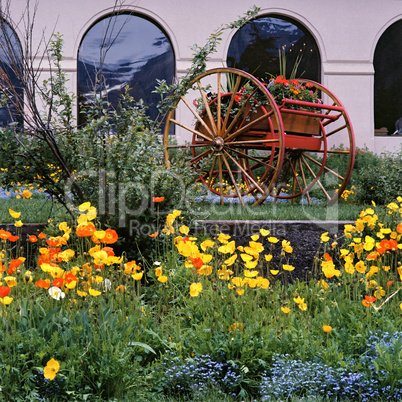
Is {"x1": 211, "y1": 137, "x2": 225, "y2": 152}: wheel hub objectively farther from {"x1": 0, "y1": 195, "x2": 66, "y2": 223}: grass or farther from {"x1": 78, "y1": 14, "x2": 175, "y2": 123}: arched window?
{"x1": 78, "y1": 14, "x2": 175, "y2": 123}: arched window

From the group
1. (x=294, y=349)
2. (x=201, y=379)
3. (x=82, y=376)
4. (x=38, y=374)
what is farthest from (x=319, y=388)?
(x=38, y=374)

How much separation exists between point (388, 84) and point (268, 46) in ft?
9.47

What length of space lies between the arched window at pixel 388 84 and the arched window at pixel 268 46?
1.43 meters

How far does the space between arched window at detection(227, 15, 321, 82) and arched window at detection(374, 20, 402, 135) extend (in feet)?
4.69

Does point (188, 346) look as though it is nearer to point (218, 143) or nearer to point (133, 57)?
point (218, 143)

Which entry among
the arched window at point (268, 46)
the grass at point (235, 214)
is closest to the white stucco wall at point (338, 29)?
the arched window at point (268, 46)

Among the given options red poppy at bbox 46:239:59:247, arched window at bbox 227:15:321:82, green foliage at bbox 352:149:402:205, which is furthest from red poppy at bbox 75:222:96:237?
arched window at bbox 227:15:321:82

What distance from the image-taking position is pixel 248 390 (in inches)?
75.6

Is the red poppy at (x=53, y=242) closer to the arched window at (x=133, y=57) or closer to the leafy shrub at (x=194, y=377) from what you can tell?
the leafy shrub at (x=194, y=377)

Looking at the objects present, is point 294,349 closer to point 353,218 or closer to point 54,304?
point 54,304

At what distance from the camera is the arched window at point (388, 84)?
34.0 ft

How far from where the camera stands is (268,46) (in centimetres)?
1046

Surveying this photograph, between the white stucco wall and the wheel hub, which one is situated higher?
the white stucco wall

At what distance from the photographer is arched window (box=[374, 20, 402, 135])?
34.0 feet
